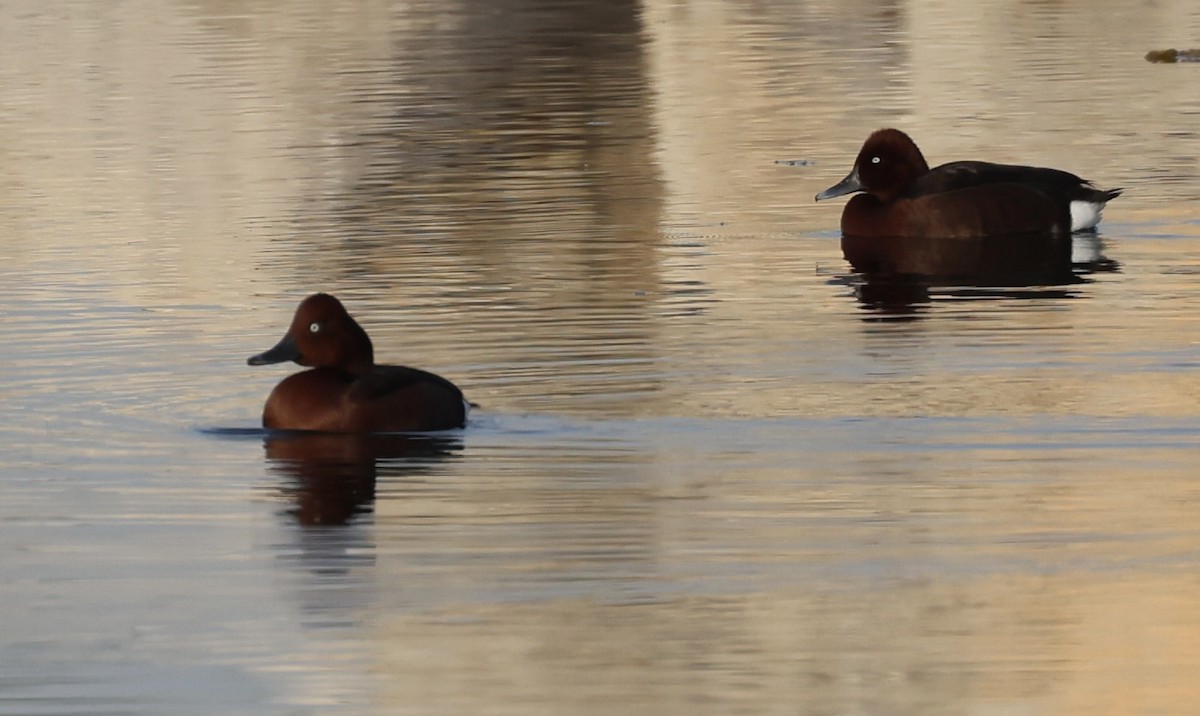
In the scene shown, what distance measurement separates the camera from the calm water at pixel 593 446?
7863mm

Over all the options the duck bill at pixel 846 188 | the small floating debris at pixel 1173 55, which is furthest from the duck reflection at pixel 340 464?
the small floating debris at pixel 1173 55

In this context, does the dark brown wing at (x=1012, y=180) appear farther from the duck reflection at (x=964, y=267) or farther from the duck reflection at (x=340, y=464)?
the duck reflection at (x=340, y=464)

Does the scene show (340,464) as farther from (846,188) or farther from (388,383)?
(846,188)

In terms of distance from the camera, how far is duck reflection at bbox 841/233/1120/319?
15109 mm

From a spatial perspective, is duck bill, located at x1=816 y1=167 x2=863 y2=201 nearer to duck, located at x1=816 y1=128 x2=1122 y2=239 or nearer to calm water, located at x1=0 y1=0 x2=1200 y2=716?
duck, located at x1=816 y1=128 x2=1122 y2=239

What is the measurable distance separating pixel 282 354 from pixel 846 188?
313 inches

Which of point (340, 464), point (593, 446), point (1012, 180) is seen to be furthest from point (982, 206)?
point (340, 464)

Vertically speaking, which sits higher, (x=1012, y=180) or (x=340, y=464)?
(x=340, y=464)

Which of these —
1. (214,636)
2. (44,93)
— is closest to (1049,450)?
(214,636)

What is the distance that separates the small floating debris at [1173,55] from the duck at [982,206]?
46.0 feet

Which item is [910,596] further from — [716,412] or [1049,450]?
[716,412]

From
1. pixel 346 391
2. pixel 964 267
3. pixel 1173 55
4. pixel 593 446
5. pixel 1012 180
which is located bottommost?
pixel 1173 55

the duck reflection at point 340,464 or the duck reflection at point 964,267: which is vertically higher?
the duck reflection at point 340,464

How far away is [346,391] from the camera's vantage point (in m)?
11.2
